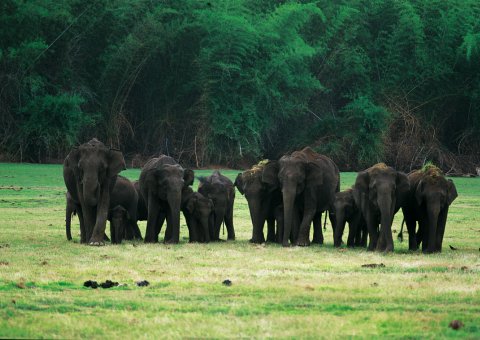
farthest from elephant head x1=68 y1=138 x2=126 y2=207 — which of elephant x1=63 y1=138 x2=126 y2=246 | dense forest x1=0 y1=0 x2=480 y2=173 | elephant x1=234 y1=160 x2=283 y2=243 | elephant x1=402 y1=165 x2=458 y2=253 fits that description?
dense forest x1=0 y1=0 x2=480 y2=173

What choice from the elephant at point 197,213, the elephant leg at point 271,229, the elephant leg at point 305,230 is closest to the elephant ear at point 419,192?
the elephant leg at point 305,230

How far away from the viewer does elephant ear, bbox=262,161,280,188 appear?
15.5 meters

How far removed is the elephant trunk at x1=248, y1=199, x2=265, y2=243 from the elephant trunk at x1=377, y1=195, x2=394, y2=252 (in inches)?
96.6

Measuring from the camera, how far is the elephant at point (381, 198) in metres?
13.5

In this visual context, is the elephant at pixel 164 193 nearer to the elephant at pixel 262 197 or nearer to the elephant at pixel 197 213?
the elephant at pixel 197 213

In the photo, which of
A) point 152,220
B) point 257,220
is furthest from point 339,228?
point 152,220

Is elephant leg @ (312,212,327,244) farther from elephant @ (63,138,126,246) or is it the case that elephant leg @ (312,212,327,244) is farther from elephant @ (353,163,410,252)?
elephant @ (63,138,126,246)

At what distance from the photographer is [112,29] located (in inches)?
1693

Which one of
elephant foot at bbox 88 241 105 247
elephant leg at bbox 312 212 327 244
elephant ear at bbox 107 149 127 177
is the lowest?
elephant foot at bbox 88 241 105 247

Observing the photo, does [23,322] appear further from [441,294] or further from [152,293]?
[441,294]

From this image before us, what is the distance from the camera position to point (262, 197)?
1577cm

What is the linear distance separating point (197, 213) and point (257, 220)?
93cm

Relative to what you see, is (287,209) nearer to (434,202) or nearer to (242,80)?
(434,202)

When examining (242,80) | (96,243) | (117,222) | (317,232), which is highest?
(242,80)
